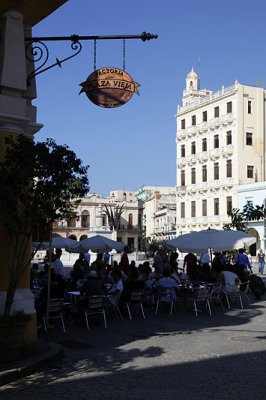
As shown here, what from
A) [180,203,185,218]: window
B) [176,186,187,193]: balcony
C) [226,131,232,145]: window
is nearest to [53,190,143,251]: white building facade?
[176,186,187,193]: balcony

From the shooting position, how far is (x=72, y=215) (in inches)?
330

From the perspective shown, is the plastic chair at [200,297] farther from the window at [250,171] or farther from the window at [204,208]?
the window at [204,208]

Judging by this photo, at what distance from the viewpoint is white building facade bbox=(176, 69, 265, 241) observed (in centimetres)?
5781

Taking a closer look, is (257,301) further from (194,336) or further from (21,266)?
(21,266)

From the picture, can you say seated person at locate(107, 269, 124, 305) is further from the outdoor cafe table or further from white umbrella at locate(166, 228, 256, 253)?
white umbrella at locate(166, 228, 256, 253)

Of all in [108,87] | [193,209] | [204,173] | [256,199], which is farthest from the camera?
[193,209]

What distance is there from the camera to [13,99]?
9.05 metres

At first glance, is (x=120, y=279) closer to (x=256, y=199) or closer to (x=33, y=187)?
(x=33, y=187)

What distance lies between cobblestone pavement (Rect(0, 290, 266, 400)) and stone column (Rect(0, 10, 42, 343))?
4.14 ft

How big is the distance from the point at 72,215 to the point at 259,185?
48.4 meters

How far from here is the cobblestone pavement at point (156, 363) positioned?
259 inches

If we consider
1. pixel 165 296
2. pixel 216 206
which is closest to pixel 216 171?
pixel 216 206

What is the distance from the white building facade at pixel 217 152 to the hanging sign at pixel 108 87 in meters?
48.1

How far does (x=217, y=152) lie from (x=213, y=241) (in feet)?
147
